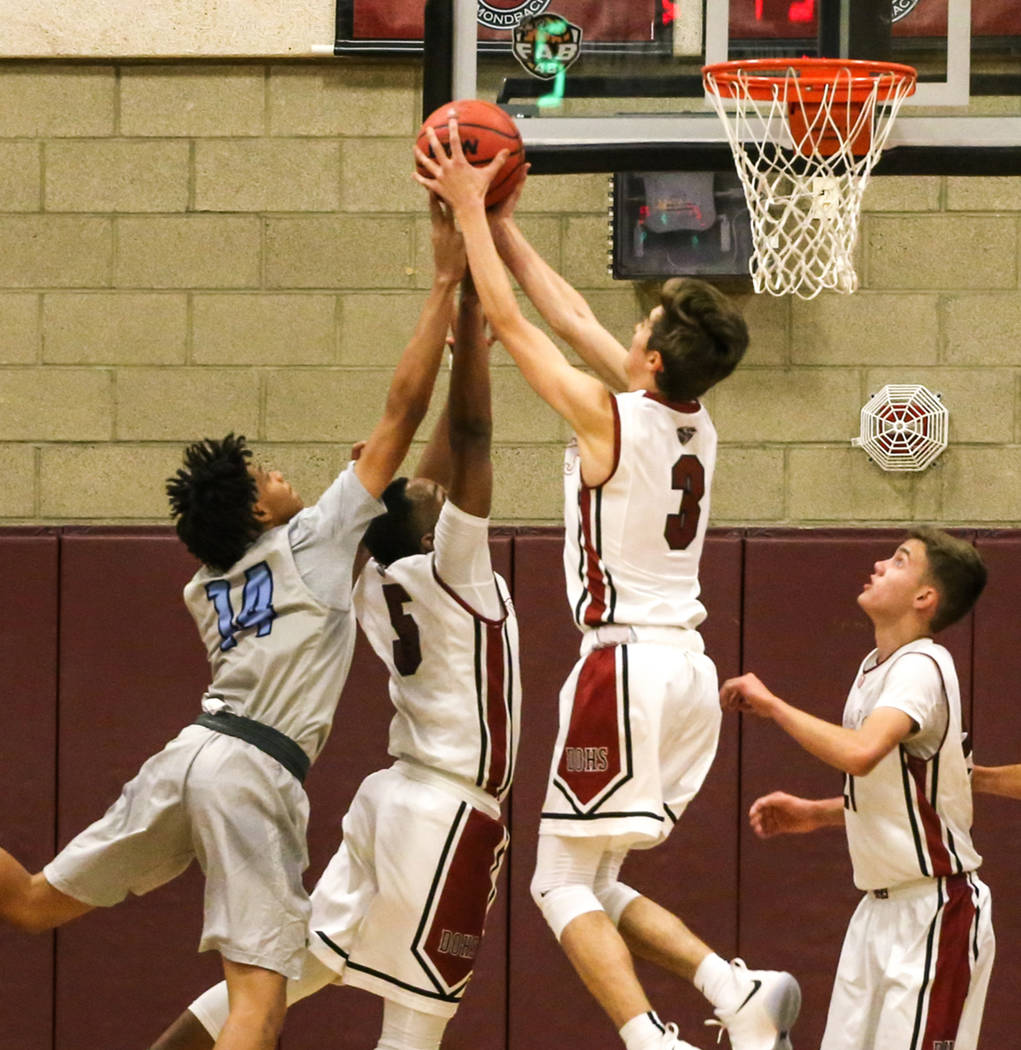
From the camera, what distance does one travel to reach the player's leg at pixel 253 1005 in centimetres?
454

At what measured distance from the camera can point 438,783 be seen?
186 inches

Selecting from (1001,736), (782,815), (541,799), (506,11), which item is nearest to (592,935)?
(782,815)

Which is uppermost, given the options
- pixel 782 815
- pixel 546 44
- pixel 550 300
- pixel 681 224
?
pixel 546 44

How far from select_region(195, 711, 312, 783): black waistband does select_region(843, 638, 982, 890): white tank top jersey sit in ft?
5.08

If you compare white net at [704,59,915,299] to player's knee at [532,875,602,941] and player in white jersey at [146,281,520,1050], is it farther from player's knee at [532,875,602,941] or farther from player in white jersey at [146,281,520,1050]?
player's knee at [532,875,602,941]

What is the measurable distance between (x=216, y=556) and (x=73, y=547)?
1872 mm

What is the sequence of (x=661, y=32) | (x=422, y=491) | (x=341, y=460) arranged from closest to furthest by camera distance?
(x=422, y=491), (x=661, y=32), (x=341, y=460)

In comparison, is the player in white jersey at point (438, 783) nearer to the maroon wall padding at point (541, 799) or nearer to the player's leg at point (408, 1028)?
the player's leg at point (408, 1028)

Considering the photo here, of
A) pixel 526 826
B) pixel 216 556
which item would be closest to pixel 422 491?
pixel 216 556

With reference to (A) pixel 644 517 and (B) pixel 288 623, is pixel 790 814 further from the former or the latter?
(B) pixel 288 623

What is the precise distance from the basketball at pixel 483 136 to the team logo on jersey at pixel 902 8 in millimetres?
1470

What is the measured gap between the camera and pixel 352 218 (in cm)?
687

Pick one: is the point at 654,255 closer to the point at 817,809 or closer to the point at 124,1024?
the point at 817,809

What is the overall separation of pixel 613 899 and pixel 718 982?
0.39 metres
